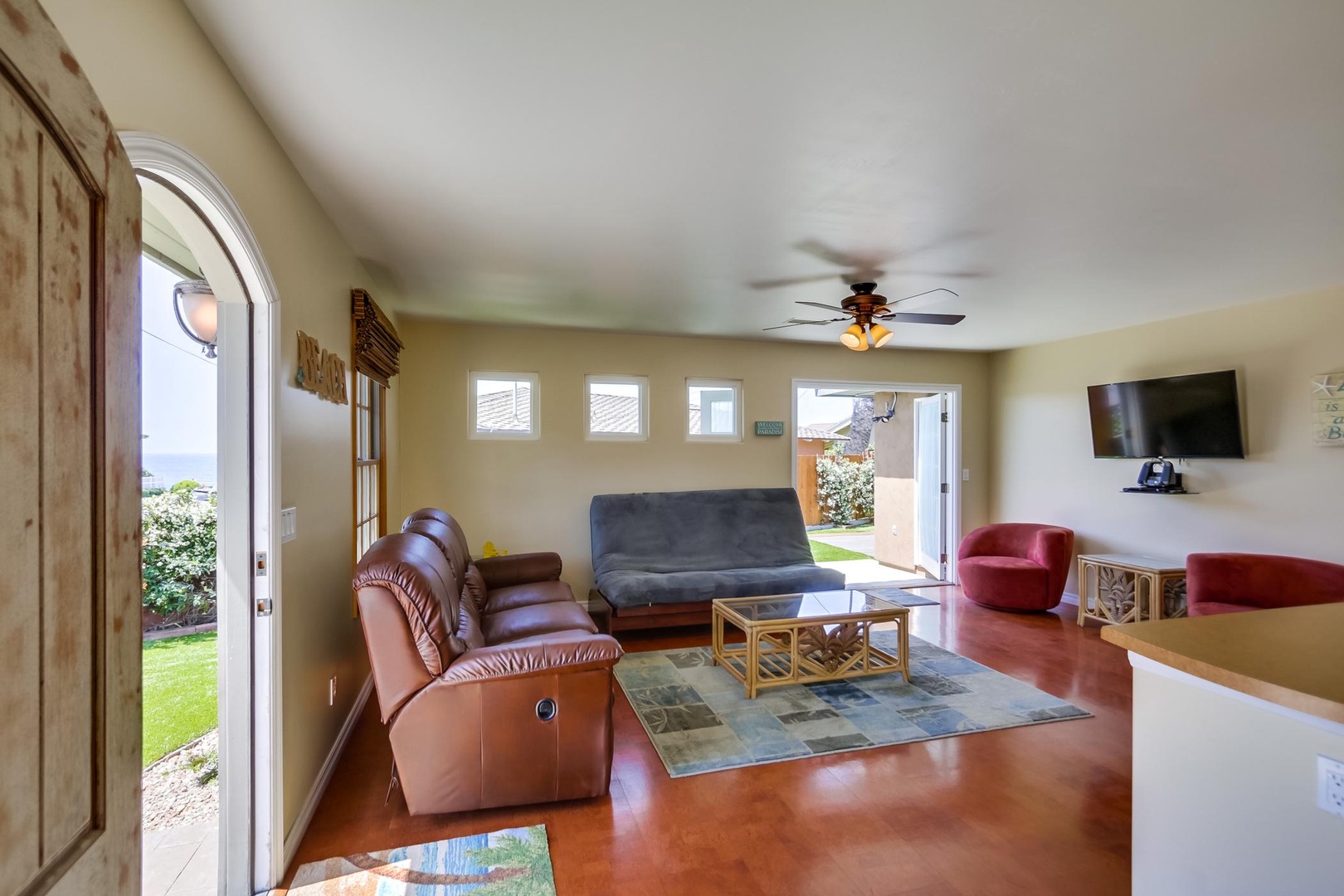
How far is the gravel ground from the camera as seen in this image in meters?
2.24

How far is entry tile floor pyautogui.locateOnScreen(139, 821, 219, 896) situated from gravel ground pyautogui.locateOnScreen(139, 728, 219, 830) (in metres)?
0.06

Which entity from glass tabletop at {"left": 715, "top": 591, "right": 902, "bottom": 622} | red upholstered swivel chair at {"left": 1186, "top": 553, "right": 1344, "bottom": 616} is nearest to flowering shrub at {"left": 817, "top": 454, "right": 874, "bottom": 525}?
red upholstered swivel chair at {"left": 1186, "top": 553, "right": 1344, "bottom": 616}

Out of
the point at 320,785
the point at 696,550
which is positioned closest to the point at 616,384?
the point at 696,550

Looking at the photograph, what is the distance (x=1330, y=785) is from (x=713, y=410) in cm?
474

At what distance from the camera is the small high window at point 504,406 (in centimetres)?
506

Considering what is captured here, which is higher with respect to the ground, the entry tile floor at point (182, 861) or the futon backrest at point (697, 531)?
the futon backrest at point (697, 531)

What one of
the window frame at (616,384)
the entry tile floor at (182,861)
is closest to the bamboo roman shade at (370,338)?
the window frame at (616,384)

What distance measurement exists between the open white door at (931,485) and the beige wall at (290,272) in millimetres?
5524

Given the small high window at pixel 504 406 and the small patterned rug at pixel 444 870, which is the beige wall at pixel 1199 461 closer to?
the small high window at pixel 504 406

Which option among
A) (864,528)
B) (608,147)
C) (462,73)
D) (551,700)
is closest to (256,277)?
(462,73)

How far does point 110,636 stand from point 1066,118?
2.51 meters

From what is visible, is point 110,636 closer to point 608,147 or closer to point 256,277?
point 256,277

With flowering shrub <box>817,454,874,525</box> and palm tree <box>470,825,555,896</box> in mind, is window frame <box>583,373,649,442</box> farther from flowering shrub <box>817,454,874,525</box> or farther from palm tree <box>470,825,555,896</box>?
flowering shrub <box>817,454,874,525</box>

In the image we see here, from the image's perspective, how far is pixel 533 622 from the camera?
310 cm
